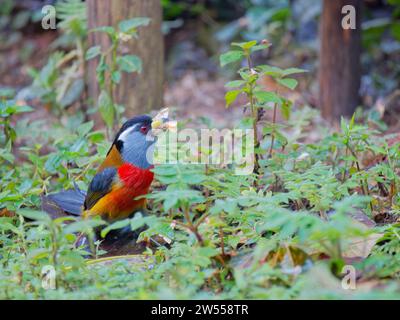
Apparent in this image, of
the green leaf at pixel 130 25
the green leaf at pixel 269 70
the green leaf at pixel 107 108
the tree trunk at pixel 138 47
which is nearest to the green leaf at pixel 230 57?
the green leaf at pixel 269 70

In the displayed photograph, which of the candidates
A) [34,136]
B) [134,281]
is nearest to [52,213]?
[34,136]

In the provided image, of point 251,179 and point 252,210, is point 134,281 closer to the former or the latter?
point 252,210

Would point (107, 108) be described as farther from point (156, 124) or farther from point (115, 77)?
point (156, 124)

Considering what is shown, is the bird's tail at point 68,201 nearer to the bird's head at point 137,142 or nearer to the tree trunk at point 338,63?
the bird's head at point 137,142

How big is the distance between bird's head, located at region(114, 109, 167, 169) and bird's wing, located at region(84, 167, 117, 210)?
14 cm

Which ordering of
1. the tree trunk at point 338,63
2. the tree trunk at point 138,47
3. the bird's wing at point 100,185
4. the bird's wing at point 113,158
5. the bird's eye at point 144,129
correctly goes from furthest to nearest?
the tree trunk at point 338,63 < the tree trunk at point 138,47 < the bird's eye at point 144,129 < the bird's wing at point 113,158 < the bird's wing at point 100,185

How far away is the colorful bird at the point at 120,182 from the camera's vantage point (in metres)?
4.47

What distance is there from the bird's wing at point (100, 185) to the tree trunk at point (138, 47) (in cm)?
163

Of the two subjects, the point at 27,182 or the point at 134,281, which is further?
the point at 27,182

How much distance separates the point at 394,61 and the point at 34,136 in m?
4.43

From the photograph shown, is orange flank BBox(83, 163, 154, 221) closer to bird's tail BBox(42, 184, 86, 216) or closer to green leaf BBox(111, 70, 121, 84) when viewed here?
bird's tail BBox(42, 184, 86, 216)

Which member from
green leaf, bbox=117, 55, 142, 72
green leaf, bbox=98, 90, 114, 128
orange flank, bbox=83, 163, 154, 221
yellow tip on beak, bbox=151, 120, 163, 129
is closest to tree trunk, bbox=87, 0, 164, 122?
green leaf, bbox=117, 55, 142, 72

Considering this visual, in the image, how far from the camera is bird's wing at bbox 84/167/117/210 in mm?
4453

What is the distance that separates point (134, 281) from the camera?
308 centimetres
